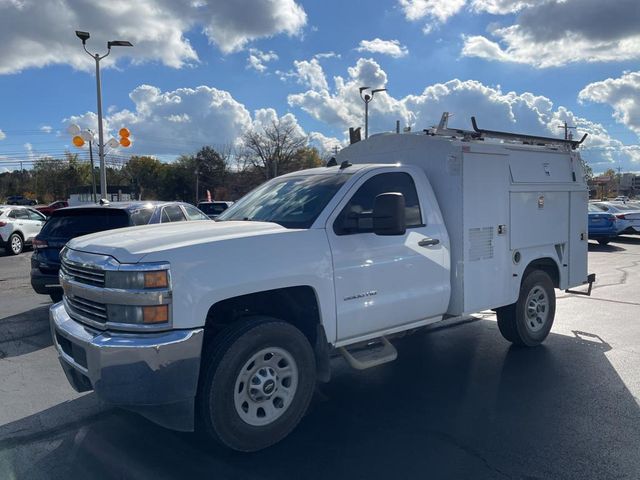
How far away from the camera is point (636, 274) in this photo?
12273mm

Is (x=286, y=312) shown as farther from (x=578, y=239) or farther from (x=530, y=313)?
(x=578, y=239)

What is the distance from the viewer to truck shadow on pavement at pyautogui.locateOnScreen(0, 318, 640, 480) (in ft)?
11.5

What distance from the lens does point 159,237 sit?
3.70 m

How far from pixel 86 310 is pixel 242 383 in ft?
4.01

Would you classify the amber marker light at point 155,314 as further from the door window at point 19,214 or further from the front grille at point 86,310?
the door window at point 19,214

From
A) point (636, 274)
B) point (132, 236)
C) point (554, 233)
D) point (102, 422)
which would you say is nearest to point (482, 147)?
point (554, 233)

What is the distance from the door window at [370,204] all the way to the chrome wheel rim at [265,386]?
1.10 m

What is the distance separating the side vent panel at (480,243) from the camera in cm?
519

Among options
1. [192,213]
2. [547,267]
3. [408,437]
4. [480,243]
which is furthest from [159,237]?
[192,213]

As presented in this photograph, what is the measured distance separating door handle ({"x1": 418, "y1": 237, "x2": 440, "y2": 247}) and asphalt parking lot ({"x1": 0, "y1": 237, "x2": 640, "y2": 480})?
1400 mm

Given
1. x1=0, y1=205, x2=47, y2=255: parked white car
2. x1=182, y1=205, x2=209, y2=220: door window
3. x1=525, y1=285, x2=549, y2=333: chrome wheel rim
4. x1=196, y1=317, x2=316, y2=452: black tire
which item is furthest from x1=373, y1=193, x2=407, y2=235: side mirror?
x1=0, y1=205, x2=47, y2=255: parked white car

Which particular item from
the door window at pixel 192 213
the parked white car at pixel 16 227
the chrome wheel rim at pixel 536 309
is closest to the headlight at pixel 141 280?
the chrome wheel rim at pixel 536 309

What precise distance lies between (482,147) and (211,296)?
3.33m

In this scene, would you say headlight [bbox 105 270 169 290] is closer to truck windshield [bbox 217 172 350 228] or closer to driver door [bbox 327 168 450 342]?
truck windshield [bbox 217 172 350 228]
